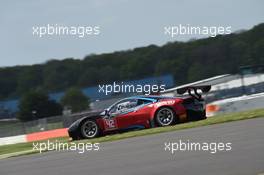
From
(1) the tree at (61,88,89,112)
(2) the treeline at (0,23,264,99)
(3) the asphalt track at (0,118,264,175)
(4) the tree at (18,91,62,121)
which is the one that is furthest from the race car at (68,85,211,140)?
(4) the tree at (18,91,62,121)

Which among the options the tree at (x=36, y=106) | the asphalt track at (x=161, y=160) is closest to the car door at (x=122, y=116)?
the asphalt track at (x=161, y=160)

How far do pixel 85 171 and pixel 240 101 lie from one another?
40.1 ft

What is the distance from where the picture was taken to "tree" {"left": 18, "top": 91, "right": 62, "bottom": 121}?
52125 mm

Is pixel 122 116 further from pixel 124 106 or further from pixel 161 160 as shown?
pixel 161 160

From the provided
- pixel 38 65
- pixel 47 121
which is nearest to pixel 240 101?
pixel 47 121

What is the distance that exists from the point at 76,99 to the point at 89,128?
33348 millimetres

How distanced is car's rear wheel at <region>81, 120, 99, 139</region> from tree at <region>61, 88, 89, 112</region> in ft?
108

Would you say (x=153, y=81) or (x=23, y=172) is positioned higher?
(x=153, y=81)

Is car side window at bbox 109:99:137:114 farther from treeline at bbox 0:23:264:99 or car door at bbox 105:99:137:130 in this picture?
treeline at bbox 0:23:264:99

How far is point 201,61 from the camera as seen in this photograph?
4822 centimetres

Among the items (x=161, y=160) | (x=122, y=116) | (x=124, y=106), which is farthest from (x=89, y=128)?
(x=161, y=160)

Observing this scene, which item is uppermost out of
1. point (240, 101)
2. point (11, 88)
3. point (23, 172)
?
point (11, 88)

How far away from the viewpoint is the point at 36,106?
53.7 m

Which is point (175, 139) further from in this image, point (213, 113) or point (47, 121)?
point (47, 121)
